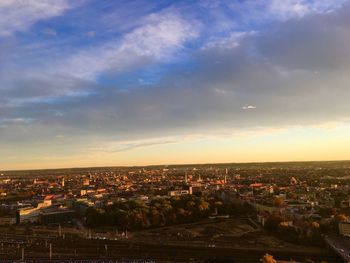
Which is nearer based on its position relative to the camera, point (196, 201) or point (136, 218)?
point (136, 218)

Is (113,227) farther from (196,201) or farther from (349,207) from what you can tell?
(349,207)

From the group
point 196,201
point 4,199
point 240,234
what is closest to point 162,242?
point 240,234

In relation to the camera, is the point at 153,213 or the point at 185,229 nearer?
the point at 185,229

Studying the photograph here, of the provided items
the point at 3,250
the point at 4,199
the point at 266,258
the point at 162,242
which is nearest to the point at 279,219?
the point at 162,242

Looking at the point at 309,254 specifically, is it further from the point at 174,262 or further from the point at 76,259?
the point at 76,259

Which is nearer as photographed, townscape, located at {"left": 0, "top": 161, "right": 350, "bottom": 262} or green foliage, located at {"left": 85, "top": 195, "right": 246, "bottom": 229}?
townscape, located at {"left": 0, "top": 161, "right": 350, "bottom": 262}

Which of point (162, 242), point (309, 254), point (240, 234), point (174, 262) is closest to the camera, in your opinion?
point (174, 262)

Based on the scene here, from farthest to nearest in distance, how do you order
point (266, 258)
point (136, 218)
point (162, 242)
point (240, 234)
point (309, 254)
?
point (136, 218) < point (240, 234) < point (162, 242) < point (309, 254) < point (266, 258)

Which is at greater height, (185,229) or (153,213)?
(153,213)

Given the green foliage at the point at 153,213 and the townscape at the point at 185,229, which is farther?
the green foliage at the point at 153,213
